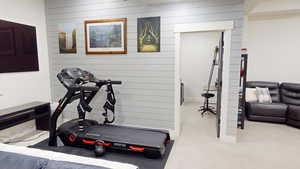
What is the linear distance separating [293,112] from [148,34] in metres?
3.61

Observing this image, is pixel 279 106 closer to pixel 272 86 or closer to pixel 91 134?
pixel 272 86

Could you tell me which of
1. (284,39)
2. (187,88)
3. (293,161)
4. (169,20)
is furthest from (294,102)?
(169,20)

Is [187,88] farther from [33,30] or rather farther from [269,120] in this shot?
[33,30]


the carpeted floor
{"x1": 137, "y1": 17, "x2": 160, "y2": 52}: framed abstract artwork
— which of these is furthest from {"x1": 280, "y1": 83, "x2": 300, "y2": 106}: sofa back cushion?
{"x1": 137, "y1": 17, "x2": 160, "y2": 52}: framed abstract artwork

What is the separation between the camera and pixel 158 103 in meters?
3.70

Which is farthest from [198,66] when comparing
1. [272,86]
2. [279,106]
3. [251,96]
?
[279,106]

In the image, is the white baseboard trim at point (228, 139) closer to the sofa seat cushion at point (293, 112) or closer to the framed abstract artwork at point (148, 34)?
the sofa seat cushion at point (293, 112)

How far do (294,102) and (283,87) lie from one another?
441 millimetres

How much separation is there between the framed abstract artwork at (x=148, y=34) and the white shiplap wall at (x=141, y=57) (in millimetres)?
Result: 94

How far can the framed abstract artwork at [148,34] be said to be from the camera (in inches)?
138

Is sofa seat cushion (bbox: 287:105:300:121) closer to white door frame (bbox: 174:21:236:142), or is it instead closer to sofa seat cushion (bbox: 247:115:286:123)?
sofa seat cushion (bbox: 247:115:286:123)

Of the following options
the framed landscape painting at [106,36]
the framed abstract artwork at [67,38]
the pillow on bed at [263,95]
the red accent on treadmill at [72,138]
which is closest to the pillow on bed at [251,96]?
the pillow on bed at [263,95]

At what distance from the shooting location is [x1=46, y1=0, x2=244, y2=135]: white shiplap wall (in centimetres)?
322

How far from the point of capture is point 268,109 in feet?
13.7
